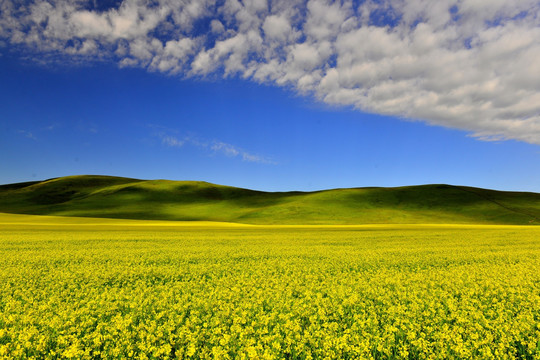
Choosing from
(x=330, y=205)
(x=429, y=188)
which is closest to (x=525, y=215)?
(x=429, y=188)

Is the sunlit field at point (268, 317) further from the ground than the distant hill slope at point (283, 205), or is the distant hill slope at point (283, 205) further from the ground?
the distant hill slope at point (283, 205)

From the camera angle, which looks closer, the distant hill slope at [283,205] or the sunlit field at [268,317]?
the sunlit field at [268,317]

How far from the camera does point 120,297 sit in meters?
9.27

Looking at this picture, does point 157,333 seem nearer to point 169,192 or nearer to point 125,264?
point 125,264

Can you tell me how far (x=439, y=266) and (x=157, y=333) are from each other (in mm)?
15056

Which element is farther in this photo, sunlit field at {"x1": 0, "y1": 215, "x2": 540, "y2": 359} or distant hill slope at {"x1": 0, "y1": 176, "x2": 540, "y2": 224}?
distant hill slope at {"x1": 0, "y1": 176, "x2": 540, "y2": 224}

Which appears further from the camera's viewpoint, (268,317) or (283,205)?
(283,205)

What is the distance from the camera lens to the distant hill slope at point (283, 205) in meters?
93.8

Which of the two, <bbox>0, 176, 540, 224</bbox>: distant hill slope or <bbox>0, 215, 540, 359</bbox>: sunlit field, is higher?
<bbox>0, 176, 540, 224</bbox>: distant hill slope

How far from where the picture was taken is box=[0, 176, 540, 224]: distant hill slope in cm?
9375

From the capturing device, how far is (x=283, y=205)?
11094cm

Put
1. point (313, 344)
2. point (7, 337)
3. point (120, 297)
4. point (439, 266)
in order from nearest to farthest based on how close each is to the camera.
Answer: point (313, 344) → point (7, 337) → point (120, 297) → point (439, 266)

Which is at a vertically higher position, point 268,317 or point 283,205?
point 283,205

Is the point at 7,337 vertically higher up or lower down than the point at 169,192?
lower down
